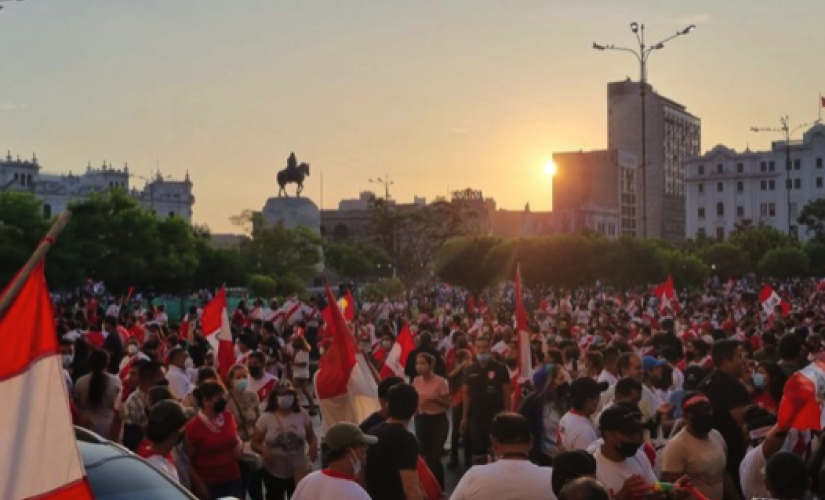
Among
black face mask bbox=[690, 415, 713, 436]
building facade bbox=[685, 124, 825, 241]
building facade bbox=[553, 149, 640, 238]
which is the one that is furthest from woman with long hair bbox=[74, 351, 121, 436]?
building facade bbox=[553, 149, 640, 238]

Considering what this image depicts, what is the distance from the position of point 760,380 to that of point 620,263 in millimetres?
48874

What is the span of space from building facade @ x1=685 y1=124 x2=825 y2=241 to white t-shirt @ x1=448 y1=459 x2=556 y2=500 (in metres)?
116

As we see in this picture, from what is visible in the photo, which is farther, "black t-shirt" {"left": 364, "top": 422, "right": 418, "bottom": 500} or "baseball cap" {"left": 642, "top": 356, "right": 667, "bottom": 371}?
"baseball cap" {"left": 642, "top": 356, "right": 667, "bottom": 371}

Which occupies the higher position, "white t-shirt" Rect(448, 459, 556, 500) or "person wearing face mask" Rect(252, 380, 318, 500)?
"white t-shirt" Rect(448, 459, 556, 500)

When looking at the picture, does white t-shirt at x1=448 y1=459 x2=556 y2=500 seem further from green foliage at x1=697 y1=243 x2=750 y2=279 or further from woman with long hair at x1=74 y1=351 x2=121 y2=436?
green foliage at x1=697 y1=243 x2=750 y2=279

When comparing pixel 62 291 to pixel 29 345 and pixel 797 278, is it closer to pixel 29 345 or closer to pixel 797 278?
pixel 797 278

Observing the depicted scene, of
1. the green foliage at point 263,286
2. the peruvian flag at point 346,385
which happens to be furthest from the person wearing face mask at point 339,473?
the green foliage at point 263,286

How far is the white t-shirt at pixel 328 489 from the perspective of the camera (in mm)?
5617

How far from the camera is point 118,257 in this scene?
5912 cm

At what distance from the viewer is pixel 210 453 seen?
7887 millimetres

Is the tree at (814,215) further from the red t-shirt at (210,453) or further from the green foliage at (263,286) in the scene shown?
the red t-shirt at (210,453)

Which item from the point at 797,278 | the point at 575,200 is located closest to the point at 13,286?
the point at 797,278

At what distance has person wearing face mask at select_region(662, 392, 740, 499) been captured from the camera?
6.59 metres

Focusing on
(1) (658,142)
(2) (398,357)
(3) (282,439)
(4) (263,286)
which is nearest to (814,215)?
(1) (658,142)
